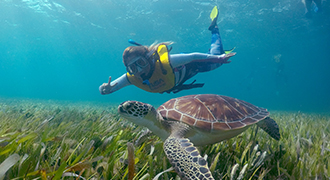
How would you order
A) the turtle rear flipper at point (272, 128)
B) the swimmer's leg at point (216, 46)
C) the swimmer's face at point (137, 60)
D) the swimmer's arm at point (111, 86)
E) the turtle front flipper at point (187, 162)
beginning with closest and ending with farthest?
the turtle front flipper at point (187, 162) < the turtle rear flipper at point (272, 128) < the swimmer's face at point (137, 60) < the swimmer's arm at point (111, 86) < the swimmer's leg at point (216, 46)

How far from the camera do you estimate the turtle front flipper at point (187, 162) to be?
1.01 meters

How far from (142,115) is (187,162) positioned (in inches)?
28.3

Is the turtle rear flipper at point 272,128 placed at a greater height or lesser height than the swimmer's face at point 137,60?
lesser

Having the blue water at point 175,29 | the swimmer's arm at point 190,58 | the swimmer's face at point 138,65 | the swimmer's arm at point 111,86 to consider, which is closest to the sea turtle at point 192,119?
the swimmer's face at point 138,65

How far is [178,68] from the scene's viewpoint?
5008 mm

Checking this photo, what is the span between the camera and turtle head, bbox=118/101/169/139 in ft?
5.22

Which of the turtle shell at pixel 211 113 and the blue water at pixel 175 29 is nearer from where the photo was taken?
the turtle shell at pixel 211 113

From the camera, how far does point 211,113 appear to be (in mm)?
1788

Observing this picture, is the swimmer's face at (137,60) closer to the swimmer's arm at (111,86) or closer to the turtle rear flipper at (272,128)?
the swimmer's arm at (111,86)

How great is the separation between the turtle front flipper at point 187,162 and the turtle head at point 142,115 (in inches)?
17.8

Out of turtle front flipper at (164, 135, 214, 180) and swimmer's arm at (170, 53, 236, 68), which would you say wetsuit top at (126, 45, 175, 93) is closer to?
swimmer's arm at (170, 53, 236, 68)

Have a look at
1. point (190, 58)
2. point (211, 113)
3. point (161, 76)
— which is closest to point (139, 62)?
point (161, 76)

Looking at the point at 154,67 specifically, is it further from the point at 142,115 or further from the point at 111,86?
the point at 142,115

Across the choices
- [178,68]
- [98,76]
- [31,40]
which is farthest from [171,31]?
[98,76]
